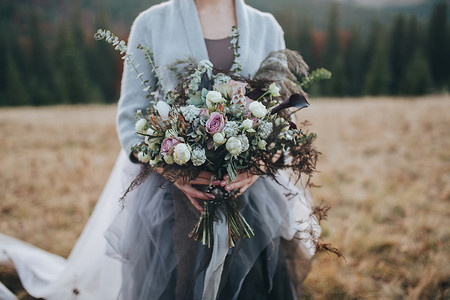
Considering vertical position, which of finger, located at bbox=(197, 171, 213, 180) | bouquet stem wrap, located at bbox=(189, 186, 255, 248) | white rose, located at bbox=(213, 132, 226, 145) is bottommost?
bouquet stem wrap, located at bbox=(189, 186, 255, 248)

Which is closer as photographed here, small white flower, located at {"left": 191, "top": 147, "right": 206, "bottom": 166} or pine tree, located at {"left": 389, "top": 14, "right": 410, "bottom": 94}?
small white flower, located at {"left": 191, "top": 147, "right": 206, "bottom": 166}

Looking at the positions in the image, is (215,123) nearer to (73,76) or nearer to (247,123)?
(247,123)

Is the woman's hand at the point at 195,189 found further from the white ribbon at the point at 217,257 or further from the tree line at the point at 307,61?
the tree line at the point at 307,61

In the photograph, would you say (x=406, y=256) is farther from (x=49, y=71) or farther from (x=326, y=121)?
(x=49, y=71)

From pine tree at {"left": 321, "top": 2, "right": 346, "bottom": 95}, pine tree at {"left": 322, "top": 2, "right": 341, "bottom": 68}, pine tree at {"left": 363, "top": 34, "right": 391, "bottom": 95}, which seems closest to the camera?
pine tree at {"left": 363, "top": 34, "right": 391, "bottom": 95}

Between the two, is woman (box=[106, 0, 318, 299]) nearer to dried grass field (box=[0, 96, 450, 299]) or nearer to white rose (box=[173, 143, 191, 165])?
white rose (box=[173, 143, 191, 165])

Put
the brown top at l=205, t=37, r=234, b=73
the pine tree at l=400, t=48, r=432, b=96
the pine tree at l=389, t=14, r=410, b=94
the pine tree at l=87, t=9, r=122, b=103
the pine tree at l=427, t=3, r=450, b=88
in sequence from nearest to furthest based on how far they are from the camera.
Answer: the brown top at l=205, t=37, r=234, b=73
the pine tree at l=400, t=48, r=432, b=96
the pine tree at l=427, t=3, r=450, b=88
the pine tree at l=389, t=14, r=410, b=94
the pine tree at l=87, t=9, r=122, b=103

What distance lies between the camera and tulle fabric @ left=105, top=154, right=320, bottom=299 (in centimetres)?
183

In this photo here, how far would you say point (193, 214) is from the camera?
1875mm

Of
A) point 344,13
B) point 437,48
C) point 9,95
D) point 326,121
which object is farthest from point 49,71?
point 344,13

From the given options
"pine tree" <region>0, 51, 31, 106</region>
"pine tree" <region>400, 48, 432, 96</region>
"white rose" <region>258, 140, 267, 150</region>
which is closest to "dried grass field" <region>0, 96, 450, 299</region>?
"white rose" <region>258, 140, 267, 150</region>

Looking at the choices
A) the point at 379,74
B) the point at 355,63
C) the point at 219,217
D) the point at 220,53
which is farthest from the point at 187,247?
the point at 355,63

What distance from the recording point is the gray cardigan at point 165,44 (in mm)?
1920

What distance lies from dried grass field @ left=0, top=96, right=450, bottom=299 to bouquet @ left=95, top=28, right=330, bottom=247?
73.3 inches
